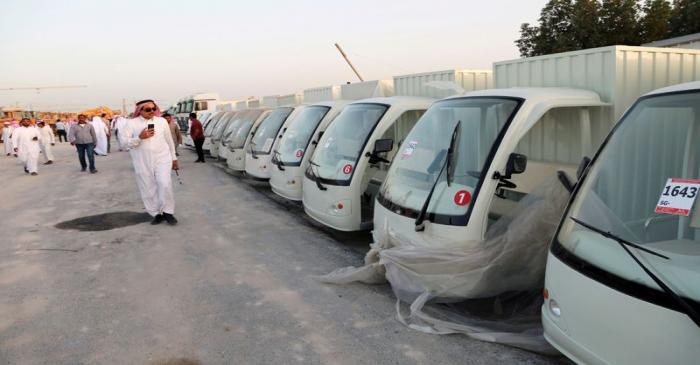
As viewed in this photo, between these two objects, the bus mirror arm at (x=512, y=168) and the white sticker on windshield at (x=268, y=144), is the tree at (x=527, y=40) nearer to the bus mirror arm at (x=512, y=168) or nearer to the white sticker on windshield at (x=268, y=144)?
the white sticker on windshield at (x=268, y=144)

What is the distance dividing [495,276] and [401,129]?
3829 mm

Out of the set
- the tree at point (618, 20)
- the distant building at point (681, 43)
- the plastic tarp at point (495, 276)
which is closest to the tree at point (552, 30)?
the tree at point (618, 20)

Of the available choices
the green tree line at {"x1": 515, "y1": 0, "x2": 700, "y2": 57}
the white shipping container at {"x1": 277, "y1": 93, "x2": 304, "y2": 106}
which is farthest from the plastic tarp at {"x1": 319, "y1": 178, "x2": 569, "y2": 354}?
the green tree line at {"x1": 515, "y1": 0, "x2": 700, "y2": 57}

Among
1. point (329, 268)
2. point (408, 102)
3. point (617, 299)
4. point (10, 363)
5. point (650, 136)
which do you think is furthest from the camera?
point (408, 102)

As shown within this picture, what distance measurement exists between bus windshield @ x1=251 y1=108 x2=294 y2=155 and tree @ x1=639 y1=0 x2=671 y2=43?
22.4 metres

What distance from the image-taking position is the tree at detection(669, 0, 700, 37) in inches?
1180

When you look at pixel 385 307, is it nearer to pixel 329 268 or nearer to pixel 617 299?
pixel 329 268

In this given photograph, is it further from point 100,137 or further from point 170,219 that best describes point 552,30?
point 170,219

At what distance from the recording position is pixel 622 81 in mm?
4676

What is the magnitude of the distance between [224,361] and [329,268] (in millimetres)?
2126

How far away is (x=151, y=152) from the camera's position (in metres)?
7.78

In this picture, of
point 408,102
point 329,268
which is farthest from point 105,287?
point 408,102

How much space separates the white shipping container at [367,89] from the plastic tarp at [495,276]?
517 centimetres

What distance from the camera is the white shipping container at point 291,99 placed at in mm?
14680
